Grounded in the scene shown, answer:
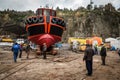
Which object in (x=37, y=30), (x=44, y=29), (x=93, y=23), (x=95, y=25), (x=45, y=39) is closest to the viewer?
(x=45, y=39)

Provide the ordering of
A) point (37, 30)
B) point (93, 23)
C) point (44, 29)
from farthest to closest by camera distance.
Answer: point (93, 23) → point (37, 30) → point (44, 29)

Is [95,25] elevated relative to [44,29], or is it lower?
elevated

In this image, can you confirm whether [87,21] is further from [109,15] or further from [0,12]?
[0,12]

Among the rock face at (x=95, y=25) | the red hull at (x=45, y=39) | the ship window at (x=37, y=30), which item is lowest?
the red hull at (x=45, y=39)

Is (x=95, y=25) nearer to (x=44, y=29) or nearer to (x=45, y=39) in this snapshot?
(x=44, y=29)

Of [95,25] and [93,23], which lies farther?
[95,25]

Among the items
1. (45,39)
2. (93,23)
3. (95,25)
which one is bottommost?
(45,39)

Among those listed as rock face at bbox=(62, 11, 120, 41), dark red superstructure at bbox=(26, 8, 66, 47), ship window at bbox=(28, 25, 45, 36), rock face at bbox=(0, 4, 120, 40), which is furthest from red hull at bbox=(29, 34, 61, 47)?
rock face at bbox=(62, 11, 120, 41)

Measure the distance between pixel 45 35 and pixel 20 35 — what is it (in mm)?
27562

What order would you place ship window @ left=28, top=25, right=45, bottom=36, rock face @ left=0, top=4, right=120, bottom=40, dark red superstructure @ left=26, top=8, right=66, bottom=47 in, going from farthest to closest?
1. rock face @ left=0, top=4, right=120, bottom=40
2. ship window @ left=28, top=25, right=45, bottom=36
3. dark red superstructure @ left=26, top=8, right=66, bottom=47


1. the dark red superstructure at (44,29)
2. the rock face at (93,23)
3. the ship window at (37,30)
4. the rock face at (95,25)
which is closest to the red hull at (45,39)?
the dark red superstructure at (44,29)

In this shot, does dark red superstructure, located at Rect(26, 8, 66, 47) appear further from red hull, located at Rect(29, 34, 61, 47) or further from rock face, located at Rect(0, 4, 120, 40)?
rock face, located at Rect(0, 4, 120, 40)

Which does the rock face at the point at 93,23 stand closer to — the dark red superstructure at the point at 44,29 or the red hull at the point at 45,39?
the dark red superstructure at the point at 44,29

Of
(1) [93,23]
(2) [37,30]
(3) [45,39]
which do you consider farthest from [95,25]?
(3) [45,39]
